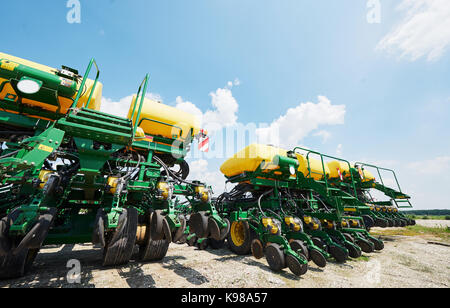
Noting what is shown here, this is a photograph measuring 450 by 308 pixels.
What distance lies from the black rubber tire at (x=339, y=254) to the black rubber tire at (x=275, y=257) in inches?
85.3

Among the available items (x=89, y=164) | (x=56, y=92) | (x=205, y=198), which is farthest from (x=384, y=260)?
(x=56, y=92)

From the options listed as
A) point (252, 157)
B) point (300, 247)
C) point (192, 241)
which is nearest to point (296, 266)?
point (300, 247)

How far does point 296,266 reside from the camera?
4.17 m

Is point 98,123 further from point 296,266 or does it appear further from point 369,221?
point 369,221

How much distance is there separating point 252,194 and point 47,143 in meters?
6.99

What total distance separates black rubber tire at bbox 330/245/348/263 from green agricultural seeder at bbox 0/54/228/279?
3.89m

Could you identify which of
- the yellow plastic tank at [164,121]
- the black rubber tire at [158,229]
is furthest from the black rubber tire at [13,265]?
the yellow plastic tank at [164,121]

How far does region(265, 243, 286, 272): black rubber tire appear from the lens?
4.39m

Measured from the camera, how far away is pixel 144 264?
15.3 ft

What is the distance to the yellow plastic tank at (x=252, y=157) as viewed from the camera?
6.88m

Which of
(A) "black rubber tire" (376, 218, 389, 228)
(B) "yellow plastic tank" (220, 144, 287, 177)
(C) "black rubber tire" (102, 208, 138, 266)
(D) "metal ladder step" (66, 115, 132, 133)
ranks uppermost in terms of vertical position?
(B) "yellow plastic tank" (220, 144, 287, 177)

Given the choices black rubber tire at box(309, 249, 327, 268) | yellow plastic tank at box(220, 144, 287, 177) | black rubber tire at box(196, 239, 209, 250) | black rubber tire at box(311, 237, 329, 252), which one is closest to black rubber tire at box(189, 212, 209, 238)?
black rubber tire at box(309, 249, 327, 268)

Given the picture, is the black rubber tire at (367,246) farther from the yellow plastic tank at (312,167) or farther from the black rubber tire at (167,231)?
the black rubber tire at (167,231)

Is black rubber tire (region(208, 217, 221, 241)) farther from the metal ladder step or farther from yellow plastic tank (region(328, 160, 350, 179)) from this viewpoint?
yellow plastic tank (region(328, 160, 350, 179))
